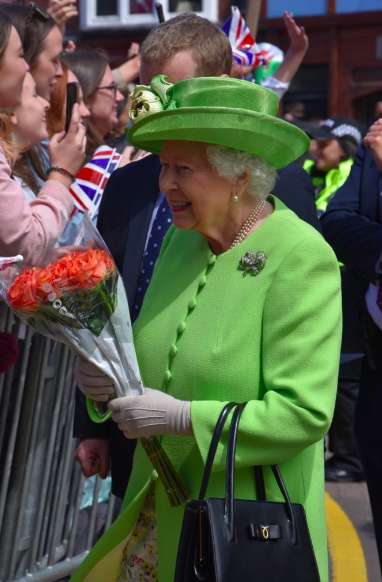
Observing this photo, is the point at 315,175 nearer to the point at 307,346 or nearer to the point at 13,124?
the point at 13,124

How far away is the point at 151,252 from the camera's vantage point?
396cm

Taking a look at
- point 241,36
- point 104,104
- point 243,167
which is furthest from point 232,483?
point 241,36

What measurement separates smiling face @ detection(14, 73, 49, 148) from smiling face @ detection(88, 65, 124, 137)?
156 centimetres

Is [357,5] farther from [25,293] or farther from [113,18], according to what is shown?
[25,293]

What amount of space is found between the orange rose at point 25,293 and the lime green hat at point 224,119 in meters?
0.51

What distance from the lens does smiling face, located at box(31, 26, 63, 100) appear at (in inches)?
205

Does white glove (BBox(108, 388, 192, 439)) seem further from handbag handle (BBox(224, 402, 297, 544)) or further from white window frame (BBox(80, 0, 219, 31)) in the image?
white window frame (BBox(80, 0, 219, 31))

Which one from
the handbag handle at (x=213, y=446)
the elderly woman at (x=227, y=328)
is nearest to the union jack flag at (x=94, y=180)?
the elderly woman at (x=227, y=328)

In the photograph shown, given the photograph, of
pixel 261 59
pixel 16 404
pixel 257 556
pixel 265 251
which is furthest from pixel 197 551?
pixel 261 59

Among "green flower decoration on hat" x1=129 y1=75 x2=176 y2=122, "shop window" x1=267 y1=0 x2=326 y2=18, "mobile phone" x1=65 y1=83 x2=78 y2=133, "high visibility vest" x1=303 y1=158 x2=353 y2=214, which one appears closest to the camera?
"green flower decoration on hat" x1=129 y1=75 x2=176 y2=122

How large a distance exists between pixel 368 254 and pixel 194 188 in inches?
53.0

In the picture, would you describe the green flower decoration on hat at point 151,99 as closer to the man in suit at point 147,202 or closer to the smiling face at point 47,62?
the man in suit at point 147,202

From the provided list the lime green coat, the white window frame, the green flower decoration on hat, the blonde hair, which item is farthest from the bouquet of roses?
the white window frame

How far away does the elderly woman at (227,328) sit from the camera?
2.92 m
